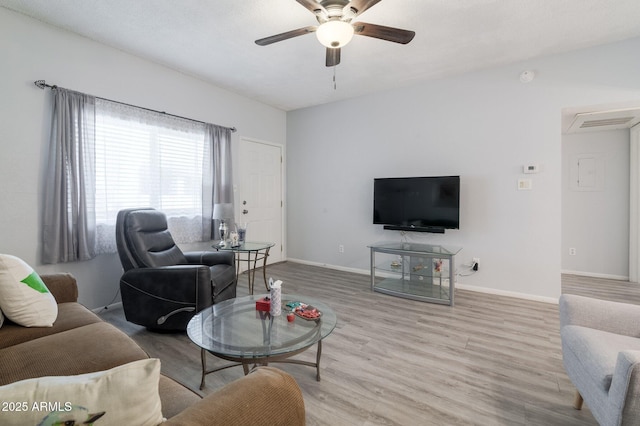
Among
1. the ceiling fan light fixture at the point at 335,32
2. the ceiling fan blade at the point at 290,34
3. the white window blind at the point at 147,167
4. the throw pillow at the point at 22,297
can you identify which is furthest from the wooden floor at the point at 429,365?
the ceiling fan blade at the point at 290,34

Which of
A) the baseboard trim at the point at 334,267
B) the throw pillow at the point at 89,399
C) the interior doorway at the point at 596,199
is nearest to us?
the throw pillow at the point at 89,399

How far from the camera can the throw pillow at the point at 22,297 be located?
1.55 meters

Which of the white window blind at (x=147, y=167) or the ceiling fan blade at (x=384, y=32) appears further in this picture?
the white window blind at (x=147, y=167)

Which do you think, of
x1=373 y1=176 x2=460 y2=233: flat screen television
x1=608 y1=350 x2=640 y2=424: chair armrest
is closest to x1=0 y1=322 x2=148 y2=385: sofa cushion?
x1=608 y1=350 x2=640 y2=424: chair armrest

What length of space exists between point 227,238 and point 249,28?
2481 mm

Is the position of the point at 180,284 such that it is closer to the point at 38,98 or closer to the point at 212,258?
the point at 212,258

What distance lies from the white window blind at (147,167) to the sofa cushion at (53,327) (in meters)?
1.36

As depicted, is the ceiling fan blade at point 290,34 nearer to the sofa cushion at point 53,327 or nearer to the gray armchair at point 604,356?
the sofa cushion at point 53,327

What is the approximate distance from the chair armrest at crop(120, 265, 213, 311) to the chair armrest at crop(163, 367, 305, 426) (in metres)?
1.62

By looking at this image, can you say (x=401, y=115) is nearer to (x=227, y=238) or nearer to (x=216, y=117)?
(x=216, y=117)

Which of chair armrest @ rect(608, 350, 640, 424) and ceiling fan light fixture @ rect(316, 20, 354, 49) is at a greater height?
ceiling fan light fixture @ rect(316, 20, 354, 49)

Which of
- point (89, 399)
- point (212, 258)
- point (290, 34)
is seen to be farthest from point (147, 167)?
point (89, 399)

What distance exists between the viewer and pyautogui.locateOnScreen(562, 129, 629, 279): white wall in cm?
413

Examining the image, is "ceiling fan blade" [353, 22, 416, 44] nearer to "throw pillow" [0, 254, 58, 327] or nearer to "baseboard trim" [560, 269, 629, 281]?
"throw pillow" [0, 254, 58, 327]
